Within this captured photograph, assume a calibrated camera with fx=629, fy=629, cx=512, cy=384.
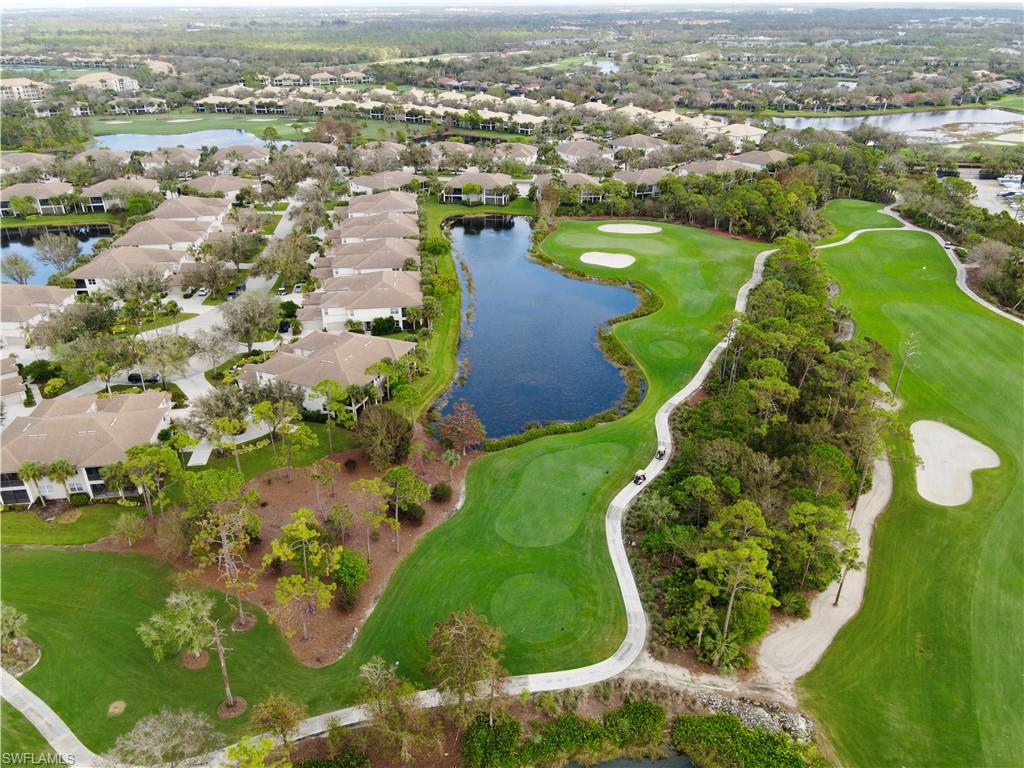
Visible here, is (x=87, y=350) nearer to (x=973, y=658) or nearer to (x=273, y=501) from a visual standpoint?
(x=273, y=501)

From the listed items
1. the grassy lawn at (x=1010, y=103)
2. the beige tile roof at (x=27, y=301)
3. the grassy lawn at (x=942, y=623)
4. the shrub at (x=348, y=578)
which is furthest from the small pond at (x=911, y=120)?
the shrub at (x=348, y=578)

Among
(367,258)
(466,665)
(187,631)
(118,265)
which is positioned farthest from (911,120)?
(187,631)

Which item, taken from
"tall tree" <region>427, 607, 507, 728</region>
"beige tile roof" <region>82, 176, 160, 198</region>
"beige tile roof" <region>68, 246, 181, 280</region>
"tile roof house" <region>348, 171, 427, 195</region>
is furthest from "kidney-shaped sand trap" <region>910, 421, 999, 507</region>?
"beige tile roof" <region>82, 176, 160, 198</region>

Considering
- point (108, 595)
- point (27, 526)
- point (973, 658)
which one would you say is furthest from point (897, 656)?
point (27, 526)

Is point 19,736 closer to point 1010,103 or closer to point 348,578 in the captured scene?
point 348,578

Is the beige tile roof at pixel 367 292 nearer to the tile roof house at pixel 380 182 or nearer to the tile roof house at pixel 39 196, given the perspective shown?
the tile roof house at pixel 380 182

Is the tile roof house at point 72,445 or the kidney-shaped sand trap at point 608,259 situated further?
the kidney-shaped sand trap at point 608,259

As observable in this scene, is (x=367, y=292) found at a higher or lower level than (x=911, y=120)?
lower
